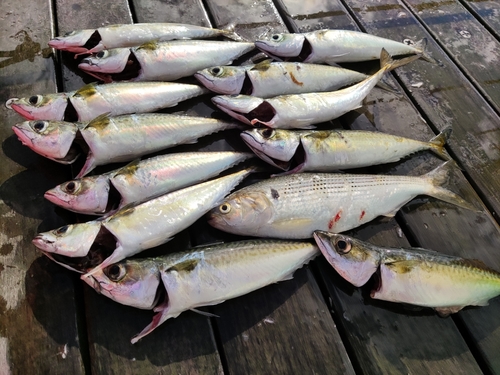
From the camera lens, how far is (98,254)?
1.98m

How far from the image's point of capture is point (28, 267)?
2.02 m

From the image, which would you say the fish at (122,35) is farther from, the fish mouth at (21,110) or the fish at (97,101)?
the fish mouth at (21,110)

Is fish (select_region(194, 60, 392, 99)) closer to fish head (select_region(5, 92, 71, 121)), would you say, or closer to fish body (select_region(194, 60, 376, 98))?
fish body (select_region(194, 60, 376, 98))

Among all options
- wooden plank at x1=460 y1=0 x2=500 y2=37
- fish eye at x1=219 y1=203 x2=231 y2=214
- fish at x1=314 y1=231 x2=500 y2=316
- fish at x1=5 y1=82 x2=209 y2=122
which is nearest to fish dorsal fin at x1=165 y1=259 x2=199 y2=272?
fish eye at x1=219 y1=203 x2=231 y2=214

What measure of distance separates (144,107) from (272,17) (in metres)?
1.65

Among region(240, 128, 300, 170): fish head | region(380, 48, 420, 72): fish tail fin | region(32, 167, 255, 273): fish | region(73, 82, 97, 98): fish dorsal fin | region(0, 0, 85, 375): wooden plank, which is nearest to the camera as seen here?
region(0, 0, 85, 375): wooden plank

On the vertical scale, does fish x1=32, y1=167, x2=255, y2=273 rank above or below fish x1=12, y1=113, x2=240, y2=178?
below

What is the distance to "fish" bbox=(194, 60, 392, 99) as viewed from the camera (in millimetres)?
2721

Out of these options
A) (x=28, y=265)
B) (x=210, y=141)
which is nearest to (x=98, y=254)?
(x=28, y=265)

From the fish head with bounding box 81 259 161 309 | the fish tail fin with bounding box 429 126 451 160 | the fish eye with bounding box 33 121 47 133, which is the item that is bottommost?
the fish head with bounding box 81 259 161 309

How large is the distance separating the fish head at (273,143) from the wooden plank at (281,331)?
57 centimetres

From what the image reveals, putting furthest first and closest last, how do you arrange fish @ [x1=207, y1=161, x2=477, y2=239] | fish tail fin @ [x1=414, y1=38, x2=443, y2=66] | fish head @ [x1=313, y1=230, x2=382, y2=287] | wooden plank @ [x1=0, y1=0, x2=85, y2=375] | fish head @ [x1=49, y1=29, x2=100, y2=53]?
fish tail fin @ [x1=414, y1=38, x2=443, y2=66] < fish head @ [x1=49, y1=29, x2=100, y2=53] < fish @ [x1=207, y1=161, x2=477, y2=239] < fish head @ [x1=313, y1=230, x2=382, y2=287] < wooden plank @ [x1=0, y1=0, x2=85, y2=375]

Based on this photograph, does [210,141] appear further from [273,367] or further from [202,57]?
[273,367]

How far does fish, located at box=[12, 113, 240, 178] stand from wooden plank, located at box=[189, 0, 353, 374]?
2.31ft
